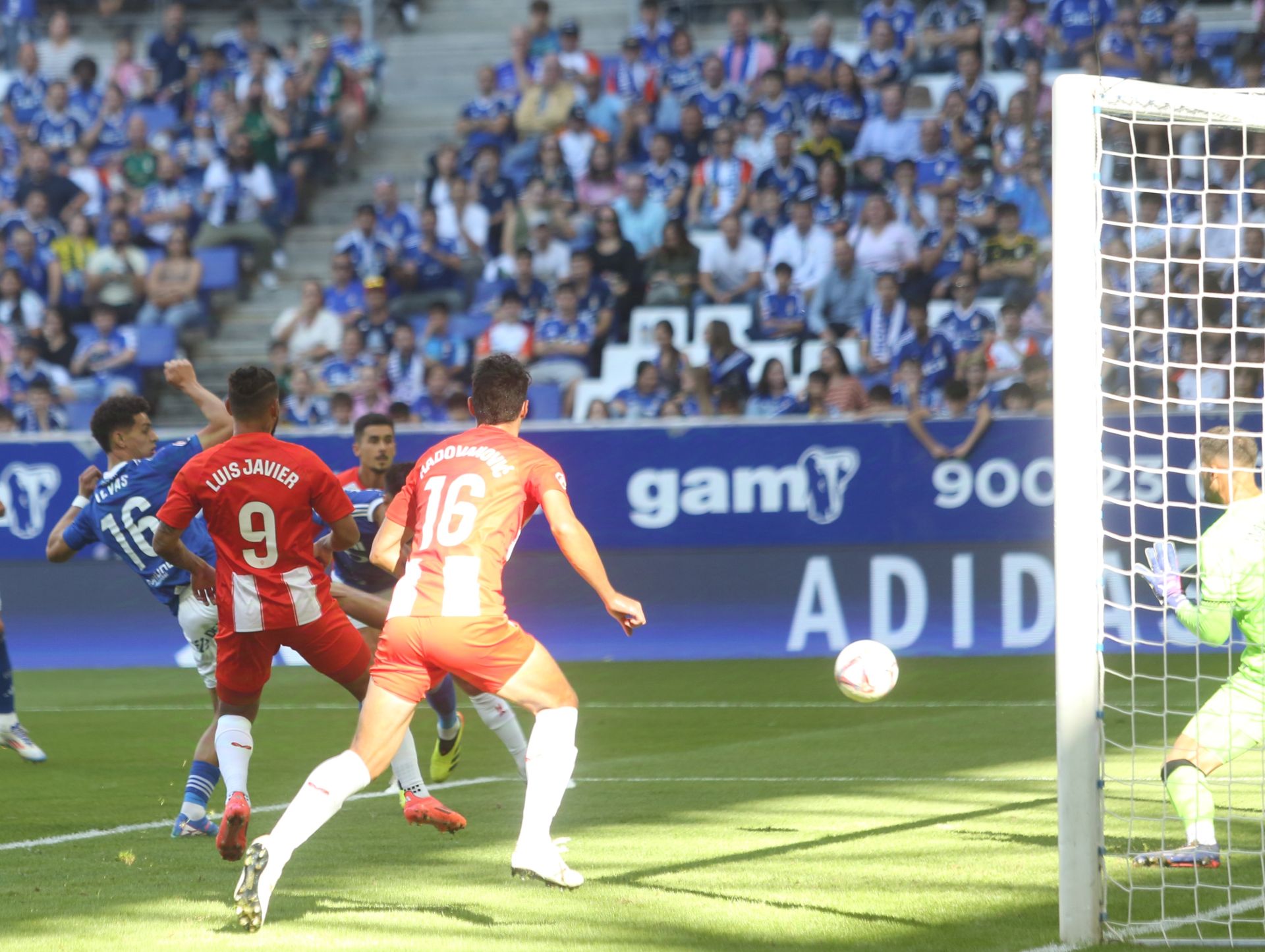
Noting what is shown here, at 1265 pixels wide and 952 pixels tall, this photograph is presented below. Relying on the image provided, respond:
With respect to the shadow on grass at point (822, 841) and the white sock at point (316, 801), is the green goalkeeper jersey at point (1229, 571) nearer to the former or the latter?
the shadow on grass at point (822, 841)

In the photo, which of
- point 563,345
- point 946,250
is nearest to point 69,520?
point 563,345

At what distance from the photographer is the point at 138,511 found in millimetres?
8156

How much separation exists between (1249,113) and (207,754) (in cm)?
492

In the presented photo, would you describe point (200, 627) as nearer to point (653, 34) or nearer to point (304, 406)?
point (304, 406)

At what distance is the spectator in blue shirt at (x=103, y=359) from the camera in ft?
60.2

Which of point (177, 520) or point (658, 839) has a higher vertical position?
point (177, 520)

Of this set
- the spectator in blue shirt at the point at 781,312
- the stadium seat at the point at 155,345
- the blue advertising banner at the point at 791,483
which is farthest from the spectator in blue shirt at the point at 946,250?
the stadium seat at the point at 155,345

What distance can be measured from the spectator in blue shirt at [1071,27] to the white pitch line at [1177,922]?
13917 millimetres

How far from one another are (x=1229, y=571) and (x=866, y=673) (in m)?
1.58

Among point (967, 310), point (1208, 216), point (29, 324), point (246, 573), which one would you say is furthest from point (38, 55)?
point (246, 573)

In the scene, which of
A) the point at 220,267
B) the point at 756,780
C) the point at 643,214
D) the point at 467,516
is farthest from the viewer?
the point at 220,267

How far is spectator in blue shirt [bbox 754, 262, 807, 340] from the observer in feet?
54.7

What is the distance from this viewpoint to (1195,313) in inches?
590

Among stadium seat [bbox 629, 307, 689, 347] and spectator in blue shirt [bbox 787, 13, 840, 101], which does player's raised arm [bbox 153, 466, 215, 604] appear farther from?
spectator in blue shirt [bbox 787, 13, 840, 101]
